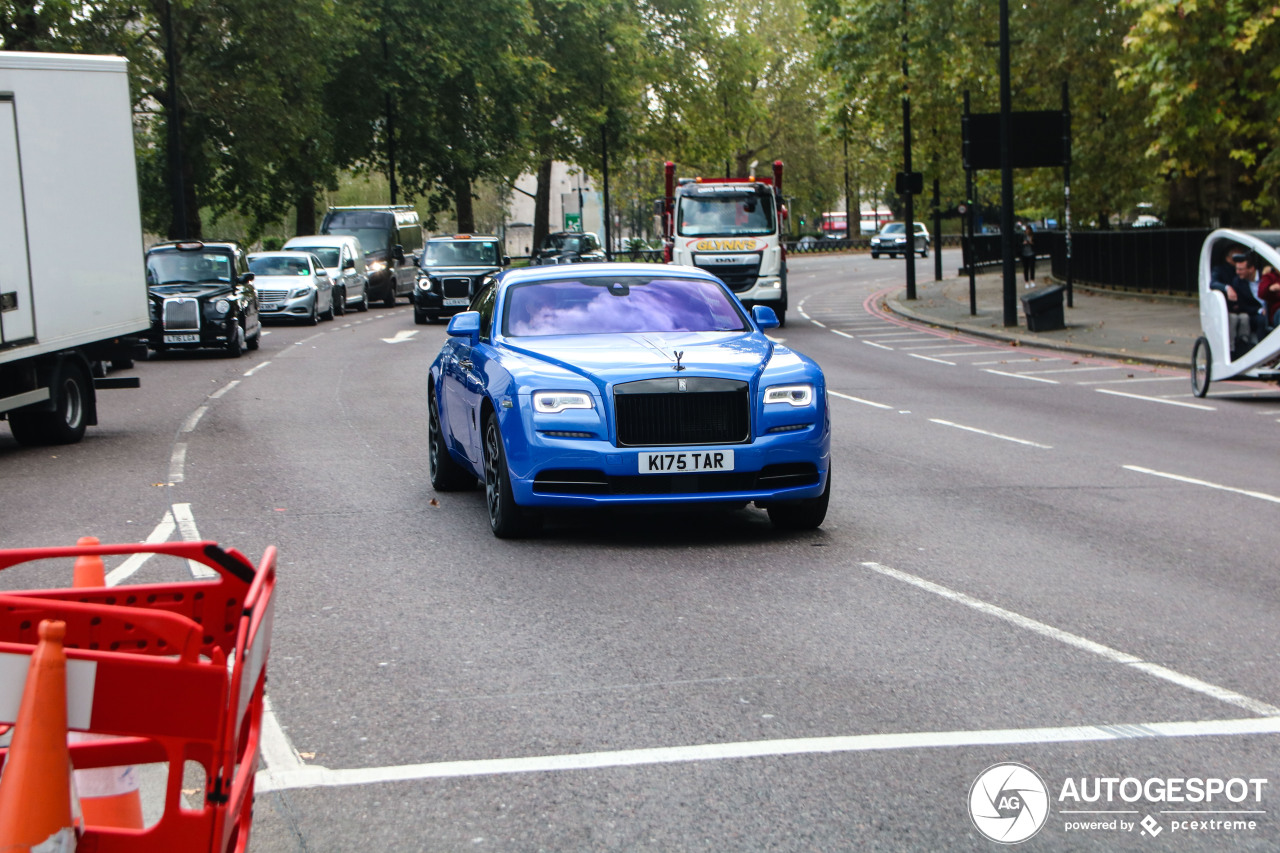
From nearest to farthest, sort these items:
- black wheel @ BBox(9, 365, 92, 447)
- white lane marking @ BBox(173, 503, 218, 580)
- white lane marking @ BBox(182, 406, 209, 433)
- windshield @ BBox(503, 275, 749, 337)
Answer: white lane marking @ BBox(173, 503, 218, 580), windshield @ BBox(503, 275, 749, 337), black wheel @ BBox(9, 365, 92, 447), white lane marking @ BBox(182, 406, 209, 433)

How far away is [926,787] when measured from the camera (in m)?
4.45

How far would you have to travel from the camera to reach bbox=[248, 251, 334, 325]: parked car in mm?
35969

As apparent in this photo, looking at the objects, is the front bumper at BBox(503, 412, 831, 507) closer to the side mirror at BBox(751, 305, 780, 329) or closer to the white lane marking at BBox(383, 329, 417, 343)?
the side mirror at BBox(751, 305, 780, 329)

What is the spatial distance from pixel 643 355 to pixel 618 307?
113 cm

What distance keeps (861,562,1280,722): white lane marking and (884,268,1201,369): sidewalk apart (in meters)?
15.5

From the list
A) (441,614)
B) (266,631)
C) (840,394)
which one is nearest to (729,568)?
(441,614)

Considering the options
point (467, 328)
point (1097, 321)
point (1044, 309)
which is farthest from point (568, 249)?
point (467, 328)

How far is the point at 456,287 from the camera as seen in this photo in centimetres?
3547

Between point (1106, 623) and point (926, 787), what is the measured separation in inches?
98.3

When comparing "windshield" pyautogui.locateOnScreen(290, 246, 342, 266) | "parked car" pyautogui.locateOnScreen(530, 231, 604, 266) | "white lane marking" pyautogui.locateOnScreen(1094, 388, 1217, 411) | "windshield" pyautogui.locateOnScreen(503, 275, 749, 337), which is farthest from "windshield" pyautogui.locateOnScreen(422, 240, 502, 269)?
"windshield" pyautogui.locateOnScreen(503, 275, 749, 337)

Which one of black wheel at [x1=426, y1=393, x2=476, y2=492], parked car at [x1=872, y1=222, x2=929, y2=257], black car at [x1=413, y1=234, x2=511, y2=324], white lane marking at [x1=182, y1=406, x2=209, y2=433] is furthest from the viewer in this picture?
parked car at [x1=872, y1=222, x2=929, y2=257]

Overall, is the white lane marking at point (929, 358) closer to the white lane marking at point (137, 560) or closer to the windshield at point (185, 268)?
the windshield at point (185, 268)

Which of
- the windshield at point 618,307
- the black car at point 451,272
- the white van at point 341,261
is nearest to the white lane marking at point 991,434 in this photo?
the windshield at point 618,307

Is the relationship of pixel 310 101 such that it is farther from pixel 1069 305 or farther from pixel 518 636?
pixel 518 636
